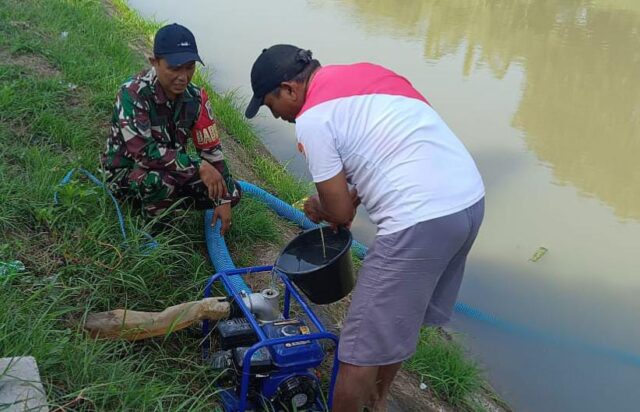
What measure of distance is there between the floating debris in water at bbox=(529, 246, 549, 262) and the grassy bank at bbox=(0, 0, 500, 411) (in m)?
1.36

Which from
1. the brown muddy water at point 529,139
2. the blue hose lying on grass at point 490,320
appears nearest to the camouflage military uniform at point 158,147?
the blue hose lying on grass at point 490,320

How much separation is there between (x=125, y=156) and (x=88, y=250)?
510 millimetres

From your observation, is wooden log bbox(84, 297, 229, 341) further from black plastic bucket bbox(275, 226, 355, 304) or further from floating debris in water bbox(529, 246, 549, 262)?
floating debris in water bbox(529, 246, 549, 262)

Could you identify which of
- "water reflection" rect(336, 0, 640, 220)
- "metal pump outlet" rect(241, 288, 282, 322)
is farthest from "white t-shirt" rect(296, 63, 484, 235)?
"water reflection" rect(336, 0, 640, 220)

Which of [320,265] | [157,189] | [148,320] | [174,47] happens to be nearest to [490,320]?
[320,265]

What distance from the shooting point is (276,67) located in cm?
212

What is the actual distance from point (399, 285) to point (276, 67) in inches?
31.7

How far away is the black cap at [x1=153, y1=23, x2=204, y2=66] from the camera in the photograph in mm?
2873

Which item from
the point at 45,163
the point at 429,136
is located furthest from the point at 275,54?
the point at 45,163

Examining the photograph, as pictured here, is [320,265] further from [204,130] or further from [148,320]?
[204,130]

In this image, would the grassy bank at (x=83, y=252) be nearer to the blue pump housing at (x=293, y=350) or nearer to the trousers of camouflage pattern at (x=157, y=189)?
the trousers of camouflage pattern at (x=157, y=189)

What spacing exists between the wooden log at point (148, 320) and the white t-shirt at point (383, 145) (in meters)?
0.70

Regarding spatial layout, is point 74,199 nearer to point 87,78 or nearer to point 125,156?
point 125,156

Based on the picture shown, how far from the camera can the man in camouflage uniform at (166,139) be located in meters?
2.91
